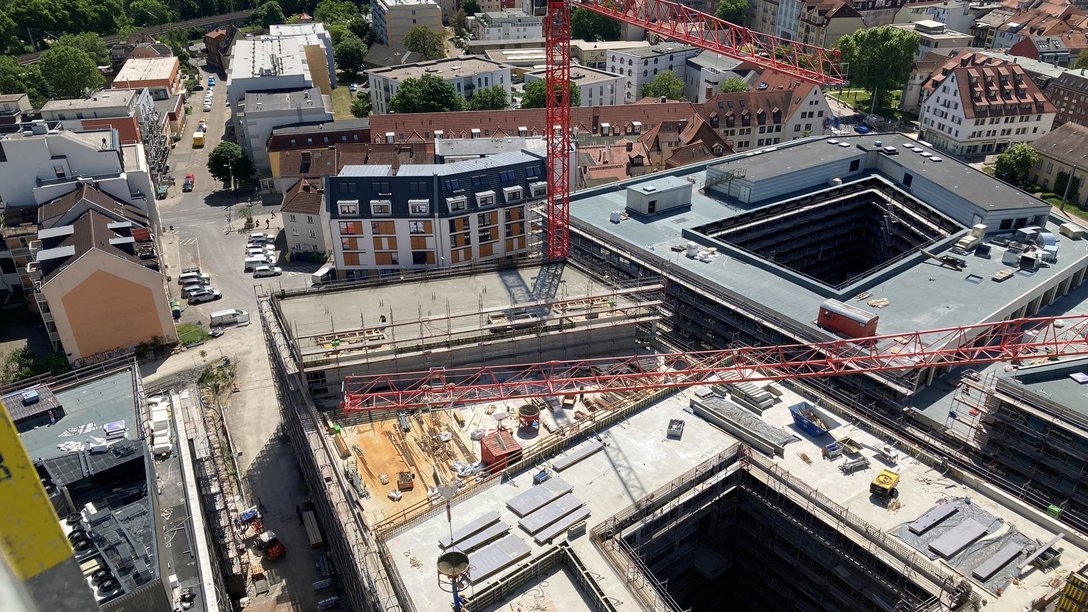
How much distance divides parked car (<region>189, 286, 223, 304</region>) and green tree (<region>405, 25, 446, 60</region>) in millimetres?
92018

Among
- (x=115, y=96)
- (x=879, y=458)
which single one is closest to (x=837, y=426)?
(x=879, y=458)

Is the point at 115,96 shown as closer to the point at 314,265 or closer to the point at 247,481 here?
the point at 314,265

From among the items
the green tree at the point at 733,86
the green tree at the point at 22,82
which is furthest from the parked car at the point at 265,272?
the green tree at the point at 733,86

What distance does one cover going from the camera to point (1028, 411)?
1727 inches

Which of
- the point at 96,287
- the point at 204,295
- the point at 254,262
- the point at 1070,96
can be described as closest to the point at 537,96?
the point at 254,262

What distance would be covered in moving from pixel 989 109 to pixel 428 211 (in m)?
90.0

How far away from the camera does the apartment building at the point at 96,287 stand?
64.2 metres

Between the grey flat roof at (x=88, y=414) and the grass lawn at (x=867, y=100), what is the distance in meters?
129

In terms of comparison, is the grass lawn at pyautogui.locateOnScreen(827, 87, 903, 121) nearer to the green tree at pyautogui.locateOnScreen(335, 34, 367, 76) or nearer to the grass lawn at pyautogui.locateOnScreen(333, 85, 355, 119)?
the grass lawn at pyautogui.locateOnScreen(333, 85, 355, 119)

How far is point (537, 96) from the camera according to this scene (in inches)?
4537

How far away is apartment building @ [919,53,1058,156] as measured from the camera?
11200 centimetres

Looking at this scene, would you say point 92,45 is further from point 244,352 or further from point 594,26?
point 244,352

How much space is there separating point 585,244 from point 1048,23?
135 meters

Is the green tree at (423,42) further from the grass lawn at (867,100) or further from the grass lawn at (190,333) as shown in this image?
the grass lawn at (190,333)
